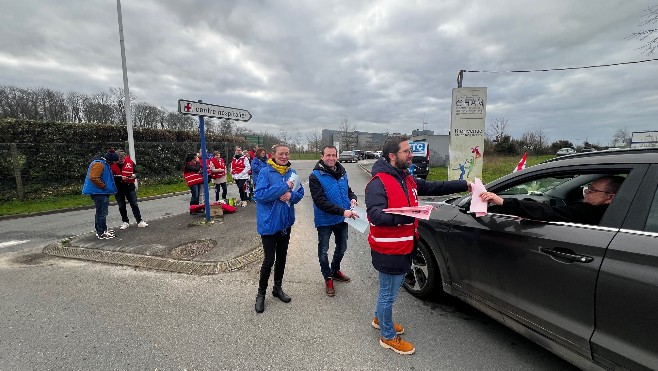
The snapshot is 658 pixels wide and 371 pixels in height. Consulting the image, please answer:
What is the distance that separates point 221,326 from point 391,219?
1.99 meters

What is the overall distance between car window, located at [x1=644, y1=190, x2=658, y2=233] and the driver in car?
8.6 inches

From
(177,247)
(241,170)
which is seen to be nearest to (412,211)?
(177,247)

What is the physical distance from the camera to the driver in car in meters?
2.08

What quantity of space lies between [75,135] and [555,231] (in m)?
16.0

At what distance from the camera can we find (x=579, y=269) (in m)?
1.91

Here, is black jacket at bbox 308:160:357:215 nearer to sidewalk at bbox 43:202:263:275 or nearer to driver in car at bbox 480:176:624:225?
driver in car at bbox 480:176:624:225

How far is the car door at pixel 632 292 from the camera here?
163cm

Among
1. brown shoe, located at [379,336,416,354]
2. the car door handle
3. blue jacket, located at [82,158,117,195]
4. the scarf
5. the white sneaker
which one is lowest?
brown shoe, located at [379,336,416,354]

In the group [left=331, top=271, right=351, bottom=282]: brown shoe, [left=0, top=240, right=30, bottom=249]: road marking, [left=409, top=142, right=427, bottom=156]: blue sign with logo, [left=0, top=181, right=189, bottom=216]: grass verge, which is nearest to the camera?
[left=331, top=271, right=351, bottom=282]: brown shoe

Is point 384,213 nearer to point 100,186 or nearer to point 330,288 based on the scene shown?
point 330,288

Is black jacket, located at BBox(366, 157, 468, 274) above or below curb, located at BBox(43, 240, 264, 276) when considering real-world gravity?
above

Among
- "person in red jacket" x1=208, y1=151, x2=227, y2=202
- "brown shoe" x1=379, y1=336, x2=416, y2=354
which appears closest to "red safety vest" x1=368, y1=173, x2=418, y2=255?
"brown shoe" x1=379, y1=336, x2=416, y2=354

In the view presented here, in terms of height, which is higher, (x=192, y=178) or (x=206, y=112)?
(x=206, y=112)

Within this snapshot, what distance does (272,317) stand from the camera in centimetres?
308
